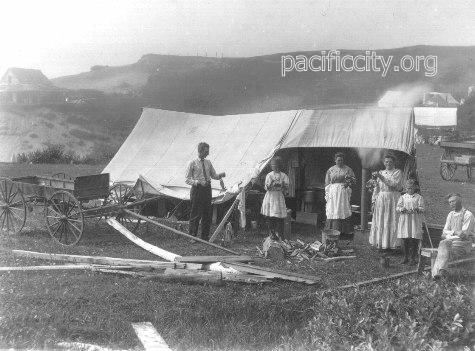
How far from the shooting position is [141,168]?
12438mm

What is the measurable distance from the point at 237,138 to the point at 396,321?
26.0ft

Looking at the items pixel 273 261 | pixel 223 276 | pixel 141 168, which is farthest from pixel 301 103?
pixel 223 276

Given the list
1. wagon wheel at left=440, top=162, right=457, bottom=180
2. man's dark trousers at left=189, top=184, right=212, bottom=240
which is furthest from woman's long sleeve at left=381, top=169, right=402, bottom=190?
wagon wheel at left=440, top=162, right=457, bottom=180

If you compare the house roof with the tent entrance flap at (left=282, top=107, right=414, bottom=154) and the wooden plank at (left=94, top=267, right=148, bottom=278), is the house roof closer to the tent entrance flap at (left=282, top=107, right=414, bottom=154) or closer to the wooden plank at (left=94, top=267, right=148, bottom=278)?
the tent entrance flap at (left=282, top=107, right=414, bottom=154)

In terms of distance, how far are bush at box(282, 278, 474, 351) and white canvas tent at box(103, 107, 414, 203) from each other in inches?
211

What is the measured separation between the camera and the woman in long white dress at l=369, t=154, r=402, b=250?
7922 mm

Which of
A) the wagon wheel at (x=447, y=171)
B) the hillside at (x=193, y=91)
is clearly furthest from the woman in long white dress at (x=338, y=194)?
the wagon wheel at (x=447, y=171)

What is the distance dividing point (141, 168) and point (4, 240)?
420cm

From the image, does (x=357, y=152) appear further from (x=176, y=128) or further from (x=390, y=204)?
(x=176, y=128)

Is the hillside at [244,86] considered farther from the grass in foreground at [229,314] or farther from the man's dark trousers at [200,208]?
the grass in foreground at [229,314]

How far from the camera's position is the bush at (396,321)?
348 centimetres

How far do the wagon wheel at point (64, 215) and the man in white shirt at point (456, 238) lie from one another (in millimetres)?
5199

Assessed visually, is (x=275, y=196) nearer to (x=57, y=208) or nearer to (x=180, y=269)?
(x=180, y=269)

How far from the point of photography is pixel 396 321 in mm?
3863
